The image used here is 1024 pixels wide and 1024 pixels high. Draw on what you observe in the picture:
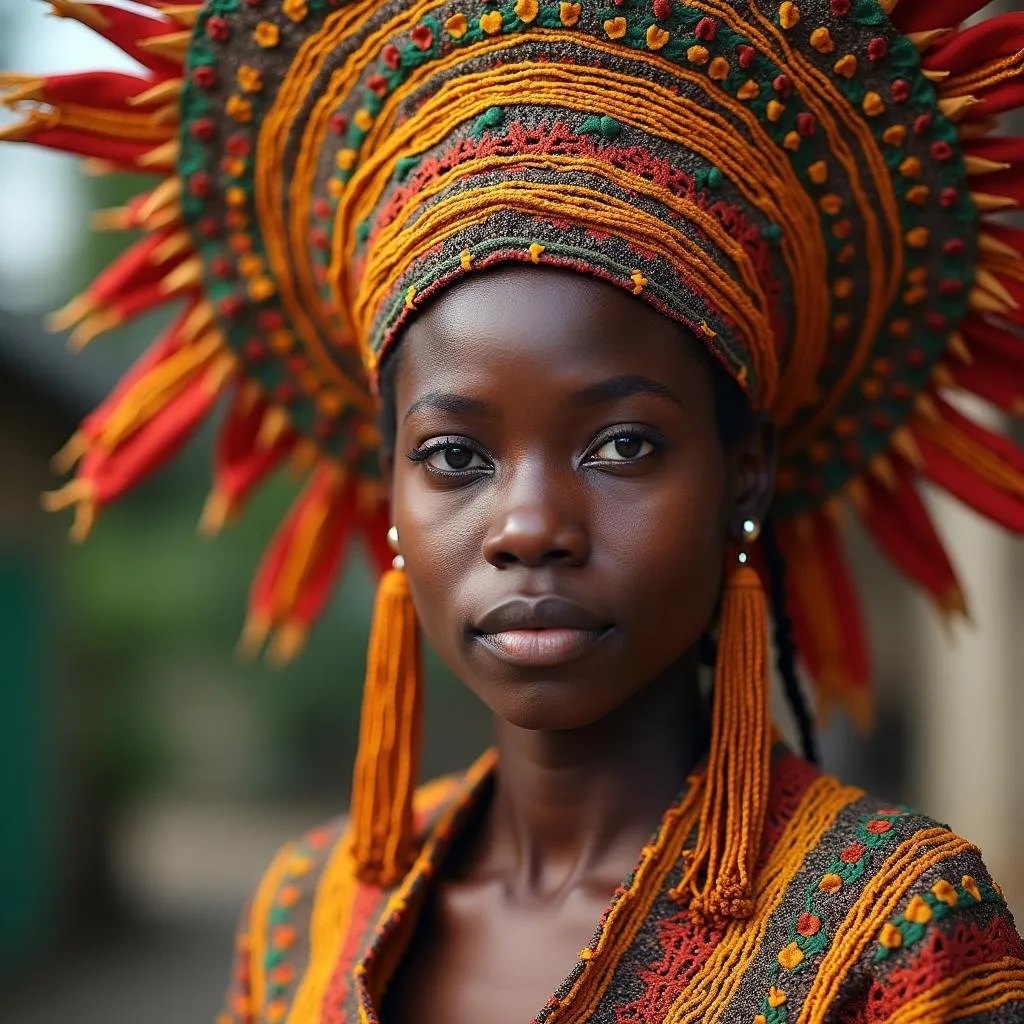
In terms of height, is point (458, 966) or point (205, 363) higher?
point (205, 363)

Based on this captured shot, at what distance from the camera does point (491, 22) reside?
1.70 metres

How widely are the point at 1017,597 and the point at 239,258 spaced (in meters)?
3.76

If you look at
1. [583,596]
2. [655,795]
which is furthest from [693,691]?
[583,596]

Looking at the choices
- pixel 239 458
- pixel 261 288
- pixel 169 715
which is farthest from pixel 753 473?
pixel 169 715

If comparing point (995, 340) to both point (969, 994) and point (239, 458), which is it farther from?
point (239, 458)

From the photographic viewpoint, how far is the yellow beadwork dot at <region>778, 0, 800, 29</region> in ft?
5.49

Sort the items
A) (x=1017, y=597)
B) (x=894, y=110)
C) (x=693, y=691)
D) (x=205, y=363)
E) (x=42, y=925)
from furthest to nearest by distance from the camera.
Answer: (x=42, y=925)
(x=1017, y=597)
(x=205, y=363)
(x=693, y=691)
(x=894, y=110)

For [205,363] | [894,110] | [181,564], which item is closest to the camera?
[894,110]

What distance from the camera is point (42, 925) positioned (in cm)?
703

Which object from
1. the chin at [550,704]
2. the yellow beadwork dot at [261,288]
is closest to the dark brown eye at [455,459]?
the chin at [550,704]

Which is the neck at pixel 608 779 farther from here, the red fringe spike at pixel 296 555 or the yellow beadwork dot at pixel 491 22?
the yellow beadwork dot at pixel 491 22

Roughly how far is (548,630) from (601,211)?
49cm

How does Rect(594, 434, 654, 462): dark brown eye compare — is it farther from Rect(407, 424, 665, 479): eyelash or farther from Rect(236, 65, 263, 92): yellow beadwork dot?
Rect(236, 65, 263, 92): yellow beadwork dot

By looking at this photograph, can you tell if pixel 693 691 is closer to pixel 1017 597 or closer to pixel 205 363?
pixel 205 363
